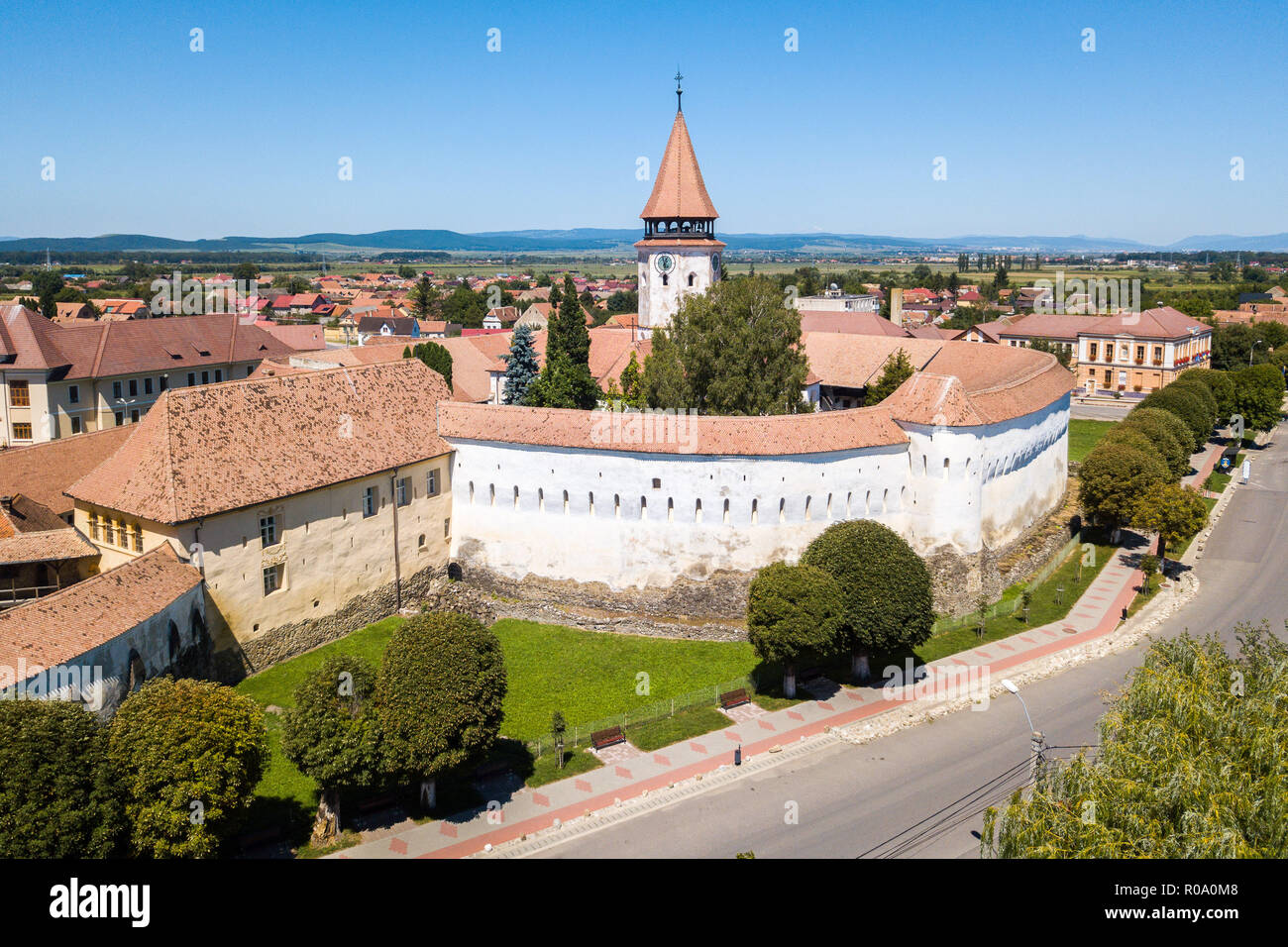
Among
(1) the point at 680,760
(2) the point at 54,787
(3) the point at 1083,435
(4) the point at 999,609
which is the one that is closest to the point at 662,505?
(1) the point at 680,760

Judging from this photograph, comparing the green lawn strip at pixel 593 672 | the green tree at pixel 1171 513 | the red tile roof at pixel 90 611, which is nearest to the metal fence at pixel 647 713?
the green lawn strip at pixel 593 672

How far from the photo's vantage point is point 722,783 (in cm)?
2883

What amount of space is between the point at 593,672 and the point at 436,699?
11569 millimetres

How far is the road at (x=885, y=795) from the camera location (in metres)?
25.6

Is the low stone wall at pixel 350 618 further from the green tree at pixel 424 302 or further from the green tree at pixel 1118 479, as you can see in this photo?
the green tree at pixel 424 302

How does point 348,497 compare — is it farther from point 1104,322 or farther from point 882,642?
point 1104,322

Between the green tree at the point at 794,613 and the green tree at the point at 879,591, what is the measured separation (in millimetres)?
690

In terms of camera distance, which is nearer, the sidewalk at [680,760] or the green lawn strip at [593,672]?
the sidewalk at [680,760]

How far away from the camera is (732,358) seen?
4656cm

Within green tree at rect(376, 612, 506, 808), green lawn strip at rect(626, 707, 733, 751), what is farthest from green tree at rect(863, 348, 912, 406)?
green tree at rect(376, 612, 506, 808)

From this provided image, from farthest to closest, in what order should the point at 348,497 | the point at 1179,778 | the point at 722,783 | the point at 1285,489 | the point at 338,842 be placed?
the point at 1285,489, the point at 348,497, the point at 722,783, the point at 338,842, the point at 1179,778

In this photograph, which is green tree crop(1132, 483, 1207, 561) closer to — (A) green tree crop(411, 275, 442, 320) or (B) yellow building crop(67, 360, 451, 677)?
(B) yellow building crop(67, 360, 451, 677)
